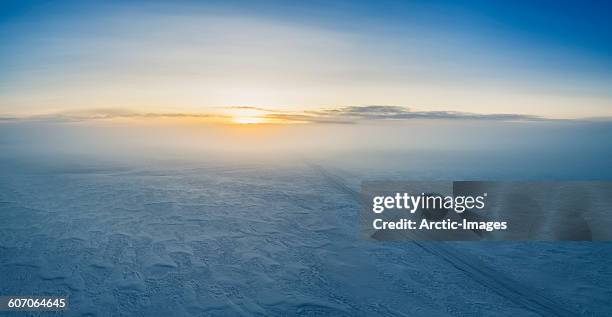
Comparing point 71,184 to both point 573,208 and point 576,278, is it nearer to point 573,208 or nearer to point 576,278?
point 576,278

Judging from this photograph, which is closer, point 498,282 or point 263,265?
point 498,282

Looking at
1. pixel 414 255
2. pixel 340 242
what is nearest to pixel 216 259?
pixel 340 242

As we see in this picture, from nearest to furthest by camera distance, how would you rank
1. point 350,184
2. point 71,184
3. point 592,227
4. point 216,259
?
point 216,259, point 592,227, point 71,184, point 350,184

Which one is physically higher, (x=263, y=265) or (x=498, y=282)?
(x=263, y=265)
